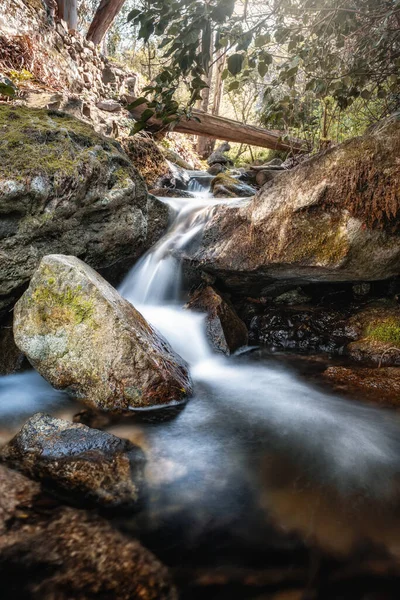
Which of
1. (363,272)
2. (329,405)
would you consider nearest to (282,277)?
(363,272)

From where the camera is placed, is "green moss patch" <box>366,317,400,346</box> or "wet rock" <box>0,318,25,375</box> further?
"green moss patch" <box>366,317,400,346</box>

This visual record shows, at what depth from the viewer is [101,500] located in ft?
7.00

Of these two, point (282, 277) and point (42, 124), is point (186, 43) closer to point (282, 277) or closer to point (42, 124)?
point (42, 124)

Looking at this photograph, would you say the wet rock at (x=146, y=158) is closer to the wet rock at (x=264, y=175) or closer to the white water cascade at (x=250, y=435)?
the wet rock at (x=264, y=175)

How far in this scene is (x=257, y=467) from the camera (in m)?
2.62

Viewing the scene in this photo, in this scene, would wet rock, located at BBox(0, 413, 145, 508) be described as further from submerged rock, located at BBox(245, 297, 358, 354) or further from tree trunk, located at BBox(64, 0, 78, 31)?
tree trunk, located at BBox(64, 0, 78, 31)

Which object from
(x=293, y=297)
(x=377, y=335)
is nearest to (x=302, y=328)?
(x=293, y=297)

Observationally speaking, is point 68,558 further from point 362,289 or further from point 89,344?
point 362,289

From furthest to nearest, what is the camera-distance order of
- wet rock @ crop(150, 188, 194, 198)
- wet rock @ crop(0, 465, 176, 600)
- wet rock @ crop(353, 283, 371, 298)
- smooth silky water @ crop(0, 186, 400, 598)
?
wet rock @ crop(150, 188, 194, 198)
wet rock @ crop(353, 283, 371, 298)
smooth silky water @ crop(0, 186, 400, 598)
wet rock @ crop(0, 465, 176, 600)

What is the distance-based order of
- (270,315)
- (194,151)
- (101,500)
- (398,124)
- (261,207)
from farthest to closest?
1. (194,151)
2. (270,315)
3. (261,207)
4. (398,124)
5. (101,500)

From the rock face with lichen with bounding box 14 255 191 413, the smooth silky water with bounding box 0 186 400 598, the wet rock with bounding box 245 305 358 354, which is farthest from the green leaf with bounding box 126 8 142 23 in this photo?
the wet rock with bounding box 245 305 358 354

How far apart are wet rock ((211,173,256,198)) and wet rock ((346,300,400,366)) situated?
4907 mm

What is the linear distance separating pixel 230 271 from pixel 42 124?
120 inches

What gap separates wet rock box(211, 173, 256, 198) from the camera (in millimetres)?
9062
